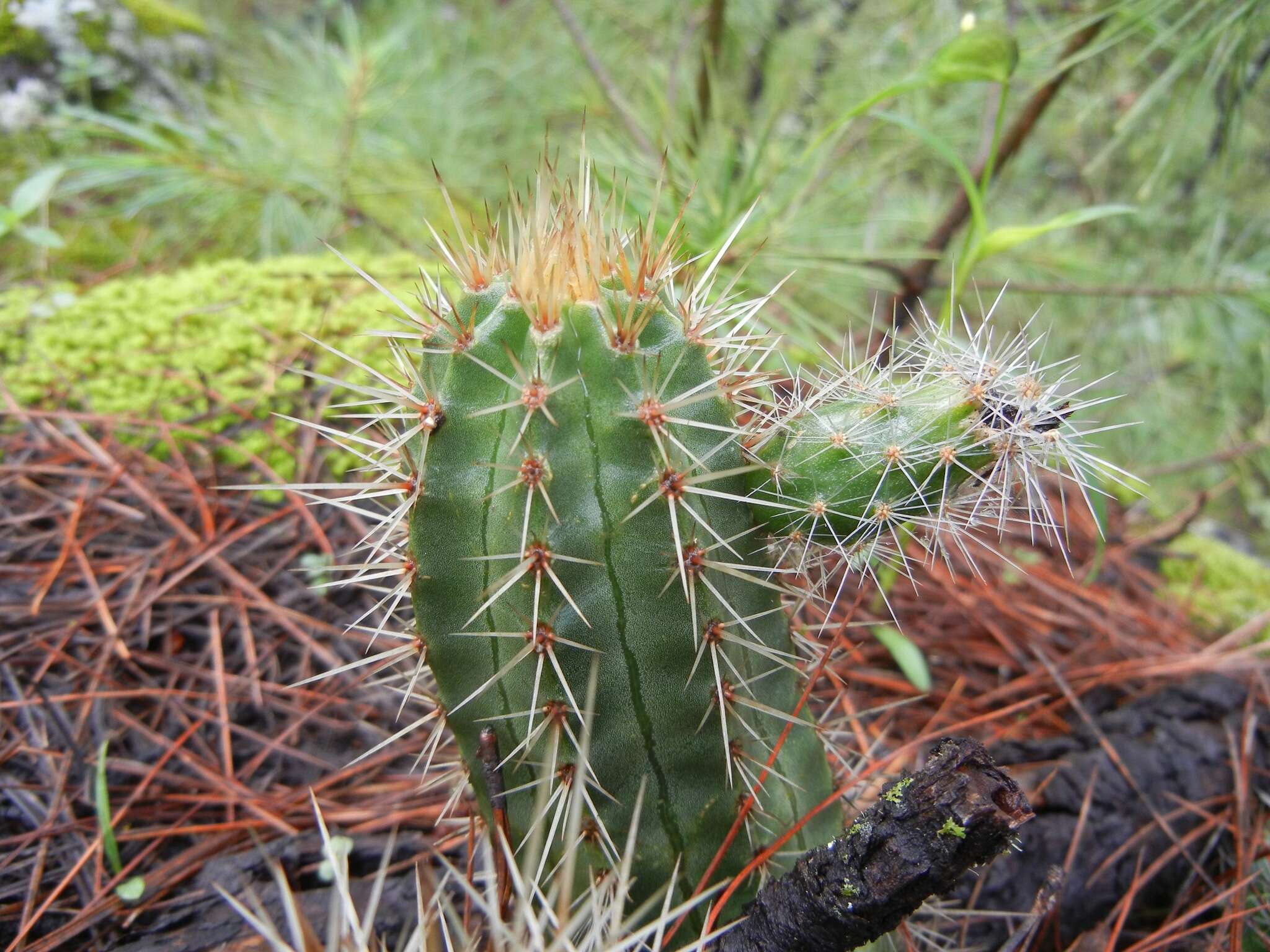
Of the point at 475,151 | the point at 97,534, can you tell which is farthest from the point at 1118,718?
the point at 475,151

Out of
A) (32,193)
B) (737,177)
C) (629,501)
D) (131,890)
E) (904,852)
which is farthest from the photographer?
(737,177)

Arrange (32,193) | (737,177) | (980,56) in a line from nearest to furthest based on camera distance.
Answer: (980,56) → (32,193) → (737,177)

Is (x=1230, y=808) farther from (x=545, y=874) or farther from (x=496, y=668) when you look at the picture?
(x=496, y=668)

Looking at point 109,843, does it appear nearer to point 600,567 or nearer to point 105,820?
point 105,820

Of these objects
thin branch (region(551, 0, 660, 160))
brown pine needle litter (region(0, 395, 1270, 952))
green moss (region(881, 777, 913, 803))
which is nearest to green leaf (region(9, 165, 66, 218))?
brown pine needle litter (region(0, 395, 1270, 952))

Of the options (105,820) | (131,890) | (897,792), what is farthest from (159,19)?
(897,792)

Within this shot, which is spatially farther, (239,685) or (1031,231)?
(239,685)

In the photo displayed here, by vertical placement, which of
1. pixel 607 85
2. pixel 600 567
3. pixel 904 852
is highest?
pixel 607 85
